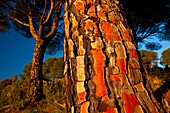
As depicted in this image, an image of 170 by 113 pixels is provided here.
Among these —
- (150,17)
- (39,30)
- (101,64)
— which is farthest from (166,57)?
(101,64)

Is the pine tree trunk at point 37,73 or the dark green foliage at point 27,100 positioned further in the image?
the pine tree trunk at point 37,73

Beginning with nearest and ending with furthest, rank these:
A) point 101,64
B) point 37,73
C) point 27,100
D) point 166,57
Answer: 1. point 101,64
2. point 27,100
3. point 37,73
4. point 166,57

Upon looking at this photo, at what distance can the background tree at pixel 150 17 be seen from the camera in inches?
346

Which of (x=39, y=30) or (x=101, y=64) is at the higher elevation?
(x=39, y=30)

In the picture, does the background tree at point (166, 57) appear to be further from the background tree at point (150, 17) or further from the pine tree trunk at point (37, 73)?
the pine tree trunk at point (37, 73)

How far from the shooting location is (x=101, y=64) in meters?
1.02

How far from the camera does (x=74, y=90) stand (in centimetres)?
101

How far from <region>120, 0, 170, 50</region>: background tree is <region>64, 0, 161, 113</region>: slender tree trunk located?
21.4 feet

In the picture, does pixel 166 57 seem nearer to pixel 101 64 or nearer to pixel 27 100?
pixel 27 100

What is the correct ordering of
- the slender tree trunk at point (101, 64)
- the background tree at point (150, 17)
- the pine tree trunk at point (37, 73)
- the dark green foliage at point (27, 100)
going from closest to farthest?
the slender tree trunk at point (101, 64)
the dark green foliage at point (27, 100)
the pine tree trunk at point (37, 73)
the background tree at point (150, 17)

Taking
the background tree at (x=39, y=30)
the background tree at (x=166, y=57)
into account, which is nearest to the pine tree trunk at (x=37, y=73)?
the background tree at (x=39, y=30)

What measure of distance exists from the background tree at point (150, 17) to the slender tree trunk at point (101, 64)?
21.4 ft

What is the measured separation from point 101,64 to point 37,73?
192 inches

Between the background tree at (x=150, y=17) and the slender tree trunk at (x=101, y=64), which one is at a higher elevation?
the background tree at (x=150, y=17)
